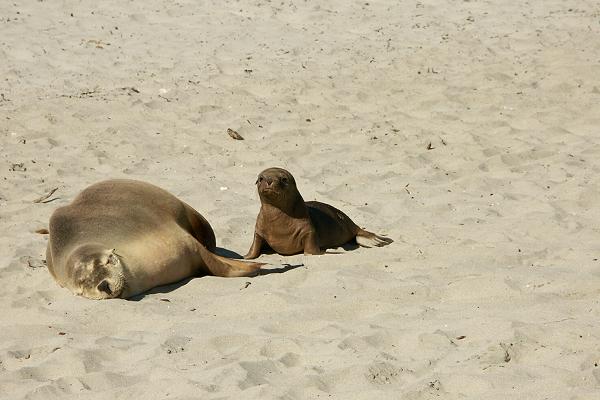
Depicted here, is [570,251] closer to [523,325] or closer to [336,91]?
[523,325]

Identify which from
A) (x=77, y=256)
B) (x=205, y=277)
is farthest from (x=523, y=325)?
(x=77, y=256)

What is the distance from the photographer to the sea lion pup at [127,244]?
5578mm

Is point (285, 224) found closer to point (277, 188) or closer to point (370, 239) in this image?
point (277, 188)

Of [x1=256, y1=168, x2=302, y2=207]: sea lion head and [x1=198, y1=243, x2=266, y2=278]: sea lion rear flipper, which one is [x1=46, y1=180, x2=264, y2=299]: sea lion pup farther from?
[x1=256, y1=168, x2=302, y2=207]: sea lion head

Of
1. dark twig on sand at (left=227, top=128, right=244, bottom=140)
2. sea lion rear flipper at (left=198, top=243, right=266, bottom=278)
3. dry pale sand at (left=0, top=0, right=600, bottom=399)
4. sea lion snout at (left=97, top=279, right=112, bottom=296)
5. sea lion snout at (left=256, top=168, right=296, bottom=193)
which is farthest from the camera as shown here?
dark twig on sand at (left=227, top=128, right=244, bottom=140)

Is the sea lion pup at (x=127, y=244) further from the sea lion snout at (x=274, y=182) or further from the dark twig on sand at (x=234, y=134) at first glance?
the dark twig on sand at (x=234, y=134)

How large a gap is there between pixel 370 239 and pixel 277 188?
680 millimetres

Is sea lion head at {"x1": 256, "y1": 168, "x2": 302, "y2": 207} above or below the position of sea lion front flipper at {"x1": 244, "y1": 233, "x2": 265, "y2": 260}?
above

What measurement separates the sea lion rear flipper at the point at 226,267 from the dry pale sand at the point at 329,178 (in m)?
0.10

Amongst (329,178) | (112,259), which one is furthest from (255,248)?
(329,178)

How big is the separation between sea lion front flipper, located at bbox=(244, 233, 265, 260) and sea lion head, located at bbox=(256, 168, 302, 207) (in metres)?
0.24

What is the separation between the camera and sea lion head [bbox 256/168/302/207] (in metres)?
6.54

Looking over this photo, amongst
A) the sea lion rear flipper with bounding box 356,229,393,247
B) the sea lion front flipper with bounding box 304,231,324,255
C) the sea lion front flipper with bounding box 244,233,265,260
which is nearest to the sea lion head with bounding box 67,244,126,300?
the sea lion front flipper with bounding box 244,233,265,260

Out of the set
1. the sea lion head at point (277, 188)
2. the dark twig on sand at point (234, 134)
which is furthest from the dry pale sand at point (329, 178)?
the sea lion head at point (277, 188)
